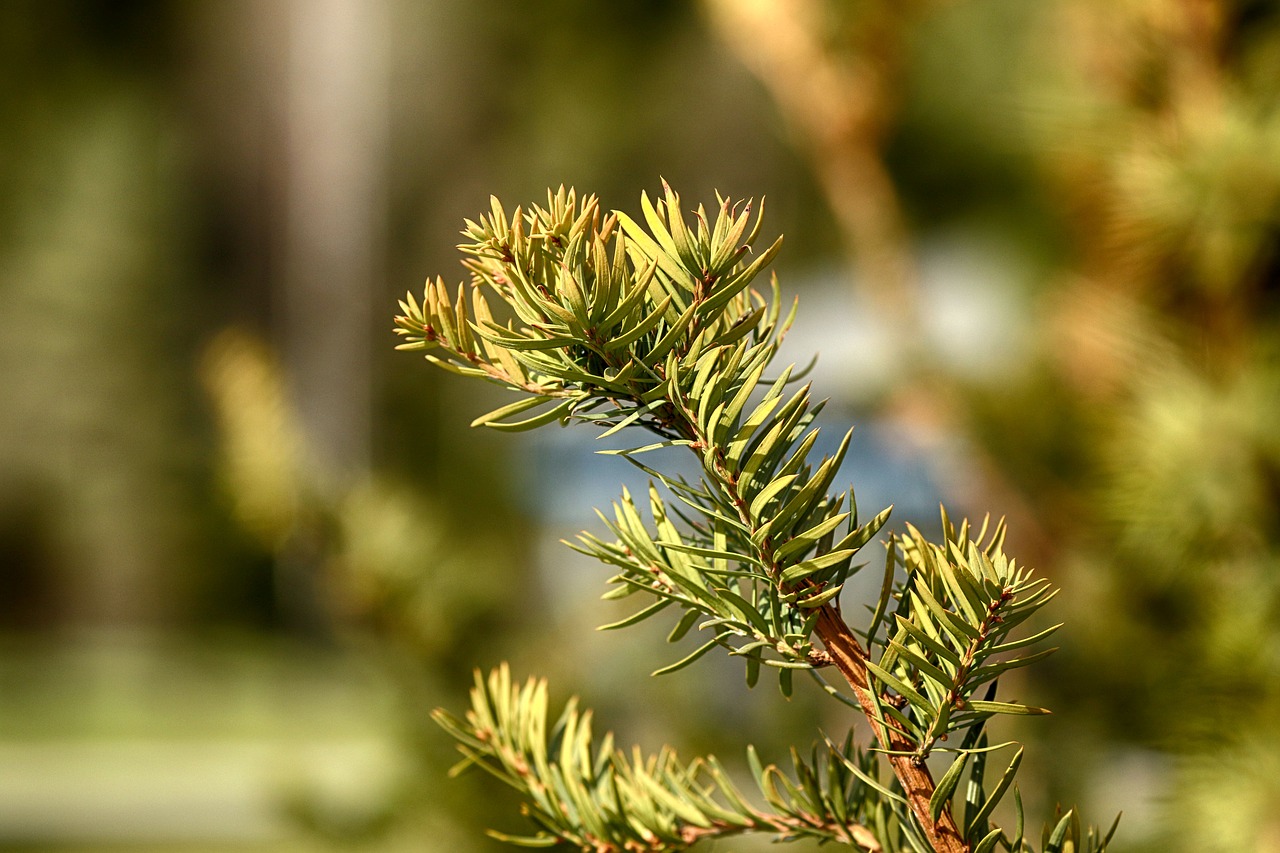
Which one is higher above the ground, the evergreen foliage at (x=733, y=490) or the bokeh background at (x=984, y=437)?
the bokeh background at (x=984, y=437)

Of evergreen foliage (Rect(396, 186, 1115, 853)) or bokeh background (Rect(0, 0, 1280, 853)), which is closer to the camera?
evergreen foliage (Rect(396, 186, 1115, 853))

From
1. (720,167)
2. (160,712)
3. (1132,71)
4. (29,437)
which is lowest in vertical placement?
(1132,71)

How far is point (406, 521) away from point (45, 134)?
5.47 m

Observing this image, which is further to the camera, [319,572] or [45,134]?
[45,134]

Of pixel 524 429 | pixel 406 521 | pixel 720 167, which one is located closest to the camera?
pixel 524 429

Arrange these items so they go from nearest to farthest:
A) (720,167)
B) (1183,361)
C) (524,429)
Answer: (524,429) < (1183,361) < (720,167)

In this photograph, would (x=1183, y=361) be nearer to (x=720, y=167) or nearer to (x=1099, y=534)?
(x=1099, y=534)

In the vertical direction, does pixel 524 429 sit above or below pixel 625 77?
below

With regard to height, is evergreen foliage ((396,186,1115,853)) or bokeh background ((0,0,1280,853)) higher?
bokeh background ((0,0,1280,853))

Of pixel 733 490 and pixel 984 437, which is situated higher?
pixel 984 437

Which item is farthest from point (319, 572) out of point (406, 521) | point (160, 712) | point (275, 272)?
point (275, 272)

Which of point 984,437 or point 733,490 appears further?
point 984,437

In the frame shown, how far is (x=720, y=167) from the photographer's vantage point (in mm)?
3146

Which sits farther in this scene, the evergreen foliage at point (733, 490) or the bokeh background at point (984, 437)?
the bokeh background at point (984, 437)
